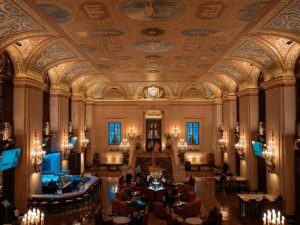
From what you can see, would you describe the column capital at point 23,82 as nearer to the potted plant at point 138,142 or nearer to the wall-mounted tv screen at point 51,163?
the wall-mounted tv screen at point 51,163

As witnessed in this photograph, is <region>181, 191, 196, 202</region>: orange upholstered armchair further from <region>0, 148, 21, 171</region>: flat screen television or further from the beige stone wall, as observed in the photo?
the beige stone wall

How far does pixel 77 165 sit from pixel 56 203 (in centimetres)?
727

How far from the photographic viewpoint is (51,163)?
17.9 m

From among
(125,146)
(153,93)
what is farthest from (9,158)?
(153,93)

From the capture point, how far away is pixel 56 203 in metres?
13.7

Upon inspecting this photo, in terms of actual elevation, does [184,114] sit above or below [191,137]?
above

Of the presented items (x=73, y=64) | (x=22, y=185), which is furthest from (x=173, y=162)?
(x=22, y=185)

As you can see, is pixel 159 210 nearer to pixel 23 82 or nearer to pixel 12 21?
pixel 23 82

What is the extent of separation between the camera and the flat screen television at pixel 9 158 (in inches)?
441

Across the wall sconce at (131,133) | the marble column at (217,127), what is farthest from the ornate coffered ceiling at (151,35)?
the wall sconce at (131,133)

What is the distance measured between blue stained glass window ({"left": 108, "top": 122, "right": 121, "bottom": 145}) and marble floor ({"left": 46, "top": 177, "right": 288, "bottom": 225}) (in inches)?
259

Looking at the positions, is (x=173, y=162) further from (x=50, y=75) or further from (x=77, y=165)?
(x=50, y=75)

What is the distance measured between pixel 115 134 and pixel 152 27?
18727 millimetres

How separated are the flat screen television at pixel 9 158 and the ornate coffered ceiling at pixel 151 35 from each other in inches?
143
